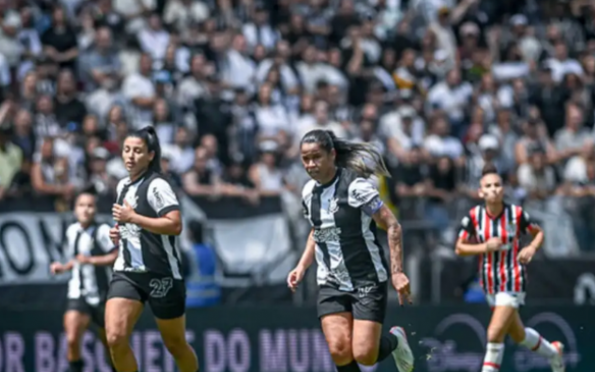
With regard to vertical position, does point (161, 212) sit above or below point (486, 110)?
below

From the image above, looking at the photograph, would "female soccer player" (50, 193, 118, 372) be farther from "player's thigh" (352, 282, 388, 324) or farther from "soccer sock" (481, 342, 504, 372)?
"soccer sock" (481, 342, 504, 372)

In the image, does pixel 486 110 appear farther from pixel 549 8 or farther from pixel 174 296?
pixel 174 296

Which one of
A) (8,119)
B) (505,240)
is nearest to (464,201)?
(505,240)

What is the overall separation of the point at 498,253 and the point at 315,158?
3.02 metres

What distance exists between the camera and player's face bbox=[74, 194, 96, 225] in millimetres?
12352

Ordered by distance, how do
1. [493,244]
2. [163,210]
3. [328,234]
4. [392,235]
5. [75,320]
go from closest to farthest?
[392,235] → [328,234] → [163,210] → [493,244] → [75,320]

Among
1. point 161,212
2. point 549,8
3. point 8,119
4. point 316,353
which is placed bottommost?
point 316,353

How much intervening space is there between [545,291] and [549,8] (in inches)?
305

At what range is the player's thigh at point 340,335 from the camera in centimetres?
946

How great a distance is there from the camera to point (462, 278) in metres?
16.4

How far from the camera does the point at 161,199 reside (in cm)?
988

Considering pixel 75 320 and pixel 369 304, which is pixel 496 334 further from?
pixel 75 320

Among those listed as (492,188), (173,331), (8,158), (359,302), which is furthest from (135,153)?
(8,158)

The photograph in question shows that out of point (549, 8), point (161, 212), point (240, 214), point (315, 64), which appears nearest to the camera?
point (161, 212)
